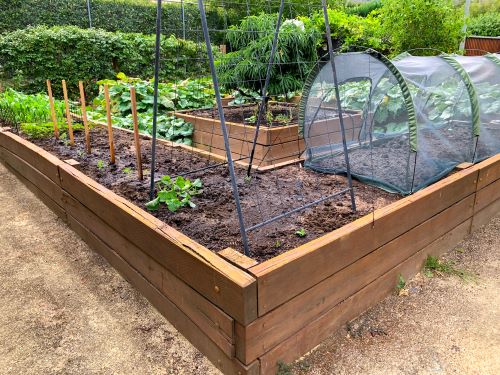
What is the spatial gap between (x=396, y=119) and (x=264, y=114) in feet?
8.36

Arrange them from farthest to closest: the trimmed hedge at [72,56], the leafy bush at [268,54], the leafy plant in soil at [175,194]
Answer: the trimmed hedge at [72,56] < the leafy bush at [268,54] < the leafy plant in soil at [175,194]

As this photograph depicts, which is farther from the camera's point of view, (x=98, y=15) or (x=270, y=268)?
(x=98, y=15)

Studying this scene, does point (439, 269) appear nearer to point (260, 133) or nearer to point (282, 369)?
point (282, 369)

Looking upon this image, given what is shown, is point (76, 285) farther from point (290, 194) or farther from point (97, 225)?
point (290, 194)

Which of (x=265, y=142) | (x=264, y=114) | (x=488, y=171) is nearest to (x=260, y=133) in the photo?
(x=265, y=142)

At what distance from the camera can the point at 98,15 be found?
11398 millimetres

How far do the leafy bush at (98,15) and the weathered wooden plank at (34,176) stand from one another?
17.8 feet

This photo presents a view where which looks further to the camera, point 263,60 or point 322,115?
point 263,60

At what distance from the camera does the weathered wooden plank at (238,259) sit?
170 centimetres

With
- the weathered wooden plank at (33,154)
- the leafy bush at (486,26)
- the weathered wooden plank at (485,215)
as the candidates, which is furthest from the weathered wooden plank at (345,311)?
the leafy bush at (486,26)

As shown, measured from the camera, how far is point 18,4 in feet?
31.7

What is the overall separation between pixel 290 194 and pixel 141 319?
1338mm

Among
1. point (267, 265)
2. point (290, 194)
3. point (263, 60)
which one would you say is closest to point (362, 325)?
point (267, 265)

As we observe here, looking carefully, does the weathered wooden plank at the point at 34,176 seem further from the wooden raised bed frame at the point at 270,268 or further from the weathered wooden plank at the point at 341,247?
the weathered wooden plank at the point at 341,247
